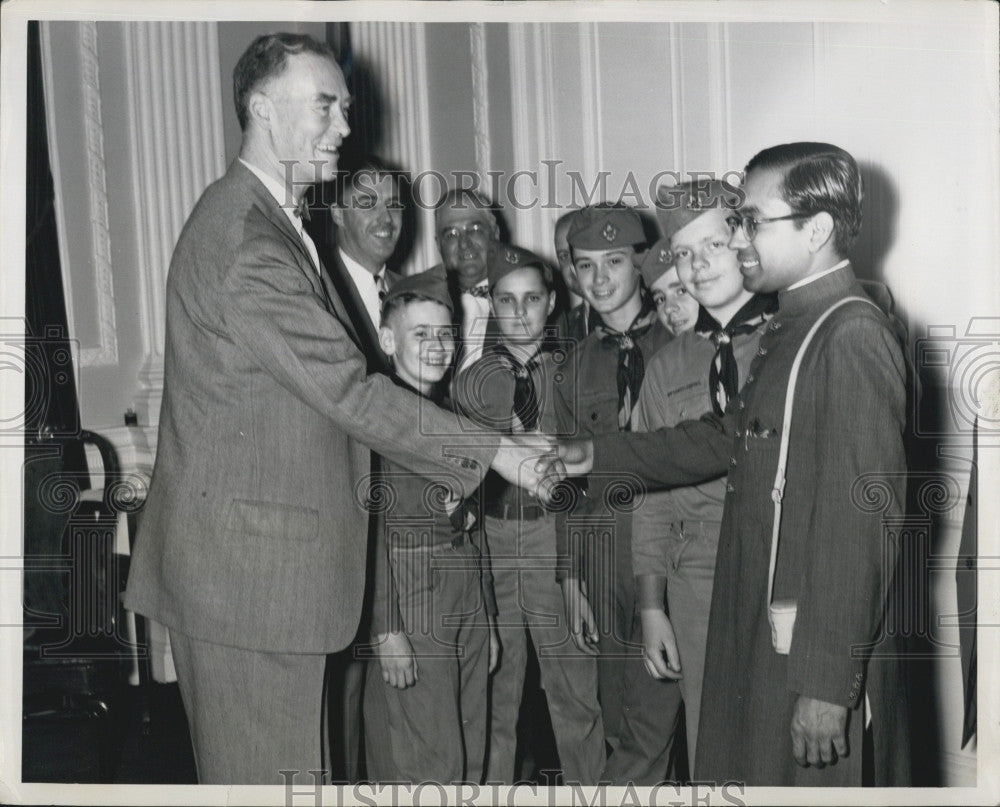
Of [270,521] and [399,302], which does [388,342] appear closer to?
[399,302]

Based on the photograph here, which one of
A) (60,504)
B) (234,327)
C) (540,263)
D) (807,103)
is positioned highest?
(807,103)

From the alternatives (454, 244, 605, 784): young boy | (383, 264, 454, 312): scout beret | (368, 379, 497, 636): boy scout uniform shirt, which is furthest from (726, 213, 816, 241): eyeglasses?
(368, 379, 497, 636): boy scout uniform shirt

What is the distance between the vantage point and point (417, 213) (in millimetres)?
2752

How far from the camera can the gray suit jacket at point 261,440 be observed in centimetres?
230

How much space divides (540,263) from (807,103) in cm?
80

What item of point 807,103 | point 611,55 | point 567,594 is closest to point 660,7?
point 611,55

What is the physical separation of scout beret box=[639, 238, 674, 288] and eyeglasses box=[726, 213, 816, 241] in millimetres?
170

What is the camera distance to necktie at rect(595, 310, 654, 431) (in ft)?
8.69

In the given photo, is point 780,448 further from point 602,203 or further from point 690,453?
point 602,203

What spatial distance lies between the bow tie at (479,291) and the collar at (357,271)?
250mm

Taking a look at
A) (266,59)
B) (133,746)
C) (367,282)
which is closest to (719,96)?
(367,282)

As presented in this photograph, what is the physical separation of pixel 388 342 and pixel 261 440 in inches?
19.1

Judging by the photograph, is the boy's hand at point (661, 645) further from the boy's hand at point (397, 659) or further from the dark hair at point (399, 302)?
the dark hair at point (399, 302)

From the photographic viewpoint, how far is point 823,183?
2.32 m
